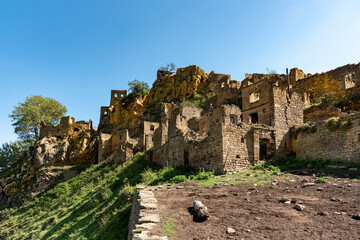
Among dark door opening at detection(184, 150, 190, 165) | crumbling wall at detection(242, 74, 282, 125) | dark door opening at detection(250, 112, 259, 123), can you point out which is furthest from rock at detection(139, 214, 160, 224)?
dark door opening at detection(250, 112, 259, 123)

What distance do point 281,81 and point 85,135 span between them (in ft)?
90.1

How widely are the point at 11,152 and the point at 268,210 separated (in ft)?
176

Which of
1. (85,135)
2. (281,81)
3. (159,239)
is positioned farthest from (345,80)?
(85,135)

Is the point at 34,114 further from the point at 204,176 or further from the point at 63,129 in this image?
the point at 204,176

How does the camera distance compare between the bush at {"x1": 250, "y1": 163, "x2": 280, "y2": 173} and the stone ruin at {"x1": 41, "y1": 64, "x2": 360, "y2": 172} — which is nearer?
the bush at {"x1": 250, "y1": 163, "x2": 280, "y2": 173}

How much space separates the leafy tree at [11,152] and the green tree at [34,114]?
13.3 feet

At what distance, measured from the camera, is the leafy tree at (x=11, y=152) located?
159 feet

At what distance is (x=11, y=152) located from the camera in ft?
163

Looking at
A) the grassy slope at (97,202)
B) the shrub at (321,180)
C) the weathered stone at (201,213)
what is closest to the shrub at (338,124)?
the grassy slope at (97,202)

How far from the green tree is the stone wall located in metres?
39.6

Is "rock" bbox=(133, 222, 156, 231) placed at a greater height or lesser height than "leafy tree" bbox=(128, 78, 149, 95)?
lesser

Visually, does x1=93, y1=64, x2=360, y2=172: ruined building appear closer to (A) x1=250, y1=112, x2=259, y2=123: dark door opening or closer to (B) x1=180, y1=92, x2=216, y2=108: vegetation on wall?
(A) x1=250, y1=112, x2=259, y2=123: dark door opening

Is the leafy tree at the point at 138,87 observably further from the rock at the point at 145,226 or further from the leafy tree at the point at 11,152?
the rock at the point at 145,226

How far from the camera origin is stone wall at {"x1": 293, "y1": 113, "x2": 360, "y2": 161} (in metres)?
12.8
